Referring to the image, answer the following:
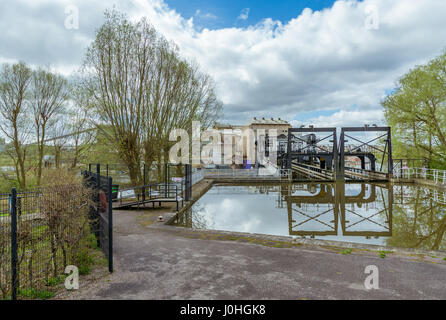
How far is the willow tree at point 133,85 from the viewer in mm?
13281

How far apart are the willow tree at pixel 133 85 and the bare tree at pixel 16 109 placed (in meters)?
8.56

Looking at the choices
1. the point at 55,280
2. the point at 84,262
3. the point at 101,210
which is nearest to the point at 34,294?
the point at 55,280

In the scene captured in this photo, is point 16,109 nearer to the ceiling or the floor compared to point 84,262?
nearer to the ceiling

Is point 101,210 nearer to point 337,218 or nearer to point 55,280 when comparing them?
point 55,280

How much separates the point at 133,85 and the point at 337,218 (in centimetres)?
1220

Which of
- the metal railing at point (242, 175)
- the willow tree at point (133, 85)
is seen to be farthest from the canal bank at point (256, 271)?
the metal railing at point (242, 175)

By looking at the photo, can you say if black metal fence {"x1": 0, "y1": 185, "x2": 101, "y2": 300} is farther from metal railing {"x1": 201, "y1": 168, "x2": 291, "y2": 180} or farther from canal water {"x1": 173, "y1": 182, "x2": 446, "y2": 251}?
metal railing {"x1": 201, "y1": 168, "x2": 291, "y2": 180}

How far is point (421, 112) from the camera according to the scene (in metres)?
21.5

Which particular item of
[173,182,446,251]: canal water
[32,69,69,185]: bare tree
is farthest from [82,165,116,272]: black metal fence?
[32,69,69,185]: bare tree

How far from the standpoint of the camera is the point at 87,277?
4270 millimetres

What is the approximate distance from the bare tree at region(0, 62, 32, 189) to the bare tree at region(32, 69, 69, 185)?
64cm

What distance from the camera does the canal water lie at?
7332 millimetres
